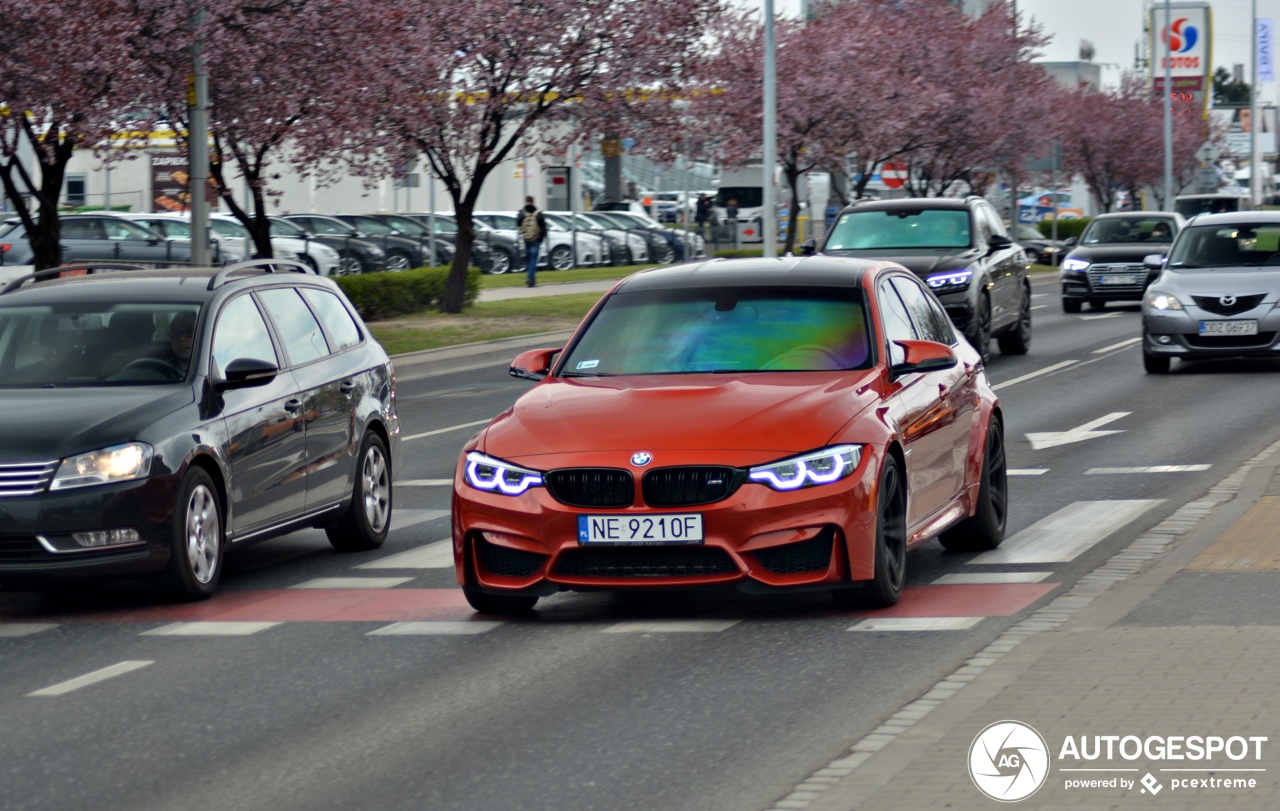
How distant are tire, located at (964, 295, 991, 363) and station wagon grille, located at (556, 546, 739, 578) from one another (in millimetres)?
14884

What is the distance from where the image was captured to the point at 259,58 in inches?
970

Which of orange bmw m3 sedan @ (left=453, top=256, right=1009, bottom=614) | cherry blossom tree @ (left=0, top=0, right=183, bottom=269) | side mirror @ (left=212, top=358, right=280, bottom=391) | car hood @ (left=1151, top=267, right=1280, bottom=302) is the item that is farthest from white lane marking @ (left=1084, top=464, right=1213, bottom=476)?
cherry blossom tree @ (left=0, top=0, right=183, bottom=269)

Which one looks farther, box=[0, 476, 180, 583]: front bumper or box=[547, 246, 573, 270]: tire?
box=[547, 246, 573, 270]: tire

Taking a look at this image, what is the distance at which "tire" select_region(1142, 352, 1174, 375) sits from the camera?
72.8 feet

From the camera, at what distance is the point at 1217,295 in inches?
838

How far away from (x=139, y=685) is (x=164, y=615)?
167 cm

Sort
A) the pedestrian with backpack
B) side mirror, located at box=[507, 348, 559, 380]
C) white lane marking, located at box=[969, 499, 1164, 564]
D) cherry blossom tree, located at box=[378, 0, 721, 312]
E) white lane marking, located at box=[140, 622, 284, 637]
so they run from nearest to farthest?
white lane marking, located at box=[140, 622, 284, 637] → side mirror, located at box=[507, 348, 559, 380] → white lane marking, located at box=[969, 499, 1164, 564] → cherry blossom tree, located at box=[378, 0, 721, 312] → the pedestrian with backpack

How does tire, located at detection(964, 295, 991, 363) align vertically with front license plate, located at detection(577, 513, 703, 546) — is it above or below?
above

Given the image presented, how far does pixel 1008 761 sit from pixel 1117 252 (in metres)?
29.9

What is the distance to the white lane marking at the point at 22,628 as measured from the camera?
8.77 m

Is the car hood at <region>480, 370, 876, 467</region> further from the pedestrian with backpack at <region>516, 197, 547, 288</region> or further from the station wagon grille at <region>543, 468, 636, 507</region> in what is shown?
the pedestrian with backpack at <region>516, 197, 547, 288</region>

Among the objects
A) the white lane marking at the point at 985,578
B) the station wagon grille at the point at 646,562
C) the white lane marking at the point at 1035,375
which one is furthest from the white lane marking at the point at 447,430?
the station wagon grille at the point at 646,562

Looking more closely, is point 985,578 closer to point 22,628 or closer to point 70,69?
point 22,628

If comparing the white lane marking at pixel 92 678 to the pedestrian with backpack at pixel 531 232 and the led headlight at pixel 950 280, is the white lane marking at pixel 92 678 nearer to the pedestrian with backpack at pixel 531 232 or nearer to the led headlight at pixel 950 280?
the led headlight at pixel 950 280
